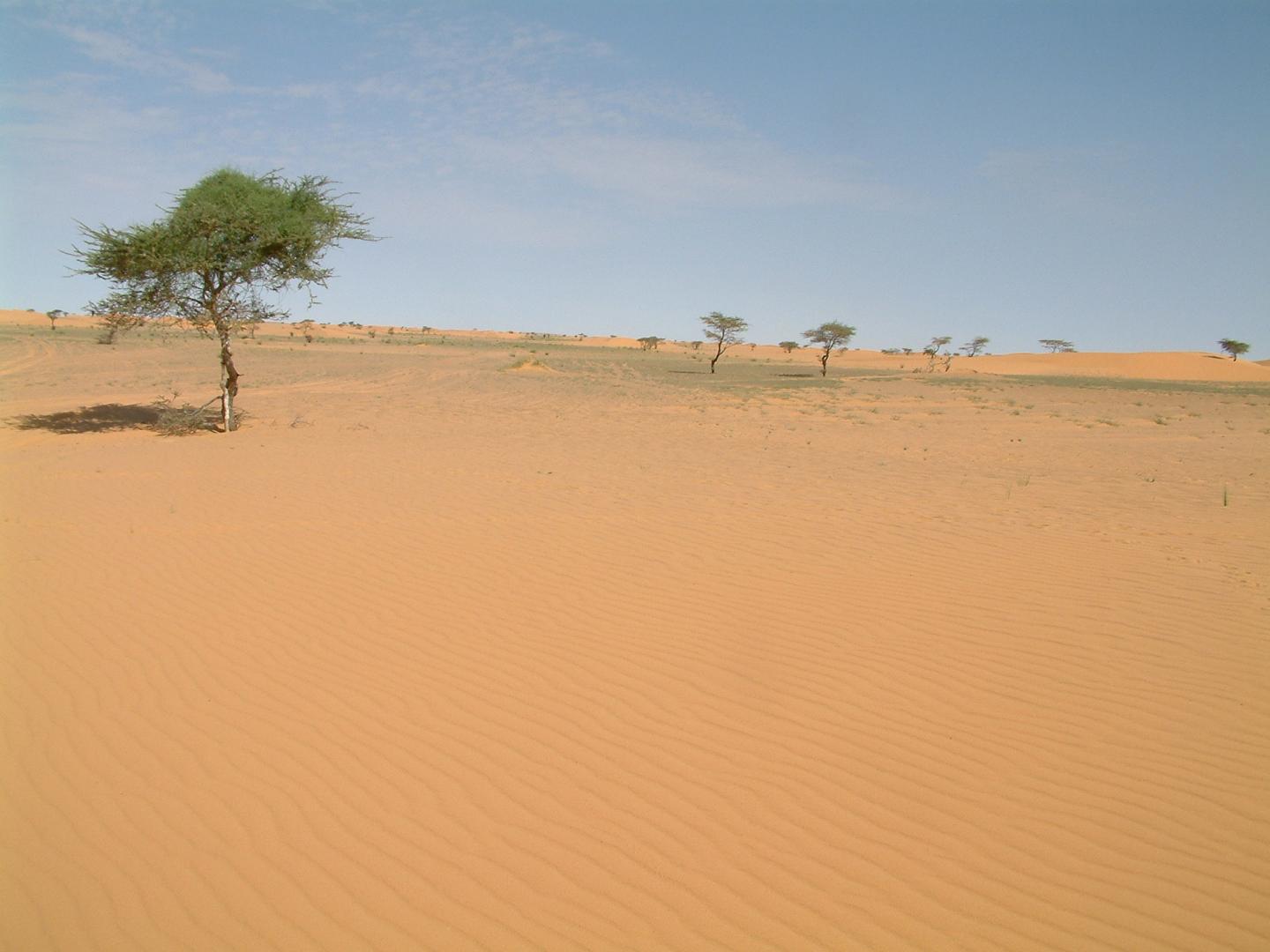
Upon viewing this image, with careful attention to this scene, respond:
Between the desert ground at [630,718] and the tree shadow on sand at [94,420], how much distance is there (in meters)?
7.44

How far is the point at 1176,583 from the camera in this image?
22.7ft

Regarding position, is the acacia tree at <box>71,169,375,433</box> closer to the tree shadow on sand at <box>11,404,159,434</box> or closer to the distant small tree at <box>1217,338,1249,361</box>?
the tree shadow on sand at <box>11,404,159,434</box>

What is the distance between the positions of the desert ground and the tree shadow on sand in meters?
7.44

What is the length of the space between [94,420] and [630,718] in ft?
63.4

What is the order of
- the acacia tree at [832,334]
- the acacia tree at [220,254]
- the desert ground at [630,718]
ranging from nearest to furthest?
the desert ground at [630,718] → the acacia tree at [220,254] → the acacia tree at [832,334]

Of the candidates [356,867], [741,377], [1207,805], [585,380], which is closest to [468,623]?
[356,867]

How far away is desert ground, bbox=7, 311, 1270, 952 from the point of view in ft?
10.3

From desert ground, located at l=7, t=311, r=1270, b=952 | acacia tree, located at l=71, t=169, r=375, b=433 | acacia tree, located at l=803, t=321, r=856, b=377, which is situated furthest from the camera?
acacia tree, located at l=803, t=321, r=856, b=377

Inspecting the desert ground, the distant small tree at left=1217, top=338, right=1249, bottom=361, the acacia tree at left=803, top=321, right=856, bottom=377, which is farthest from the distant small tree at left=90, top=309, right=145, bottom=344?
the distant small tree at left=1217, top=338, right=1249, bottom=361

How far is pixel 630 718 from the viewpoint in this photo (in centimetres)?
458

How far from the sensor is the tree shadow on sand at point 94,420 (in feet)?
57.2

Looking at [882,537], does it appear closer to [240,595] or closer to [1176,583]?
[1176,583]

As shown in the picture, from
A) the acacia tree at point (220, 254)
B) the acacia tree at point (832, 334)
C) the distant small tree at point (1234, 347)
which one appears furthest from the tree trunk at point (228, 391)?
the distant small tree at point (1234, 347)

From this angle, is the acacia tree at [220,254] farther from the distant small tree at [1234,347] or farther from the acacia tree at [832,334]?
the distant small tree at [1234,347]
